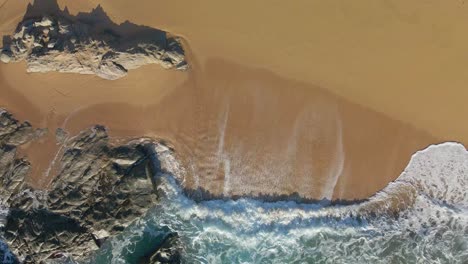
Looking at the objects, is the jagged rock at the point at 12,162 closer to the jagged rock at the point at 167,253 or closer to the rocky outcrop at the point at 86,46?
the rocky outcrop at the point at 86,46

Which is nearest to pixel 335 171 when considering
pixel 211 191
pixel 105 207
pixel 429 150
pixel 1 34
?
pixel 429 150

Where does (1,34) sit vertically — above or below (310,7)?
below

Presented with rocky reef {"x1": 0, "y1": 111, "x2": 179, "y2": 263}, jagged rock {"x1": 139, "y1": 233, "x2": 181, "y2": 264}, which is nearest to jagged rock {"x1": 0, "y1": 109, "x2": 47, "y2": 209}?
rocky reef {"x1": 0, "y1": 111, "x2": 179, "y2": 263}

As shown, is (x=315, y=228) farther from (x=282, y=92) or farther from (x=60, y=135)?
(x=60, y=135)

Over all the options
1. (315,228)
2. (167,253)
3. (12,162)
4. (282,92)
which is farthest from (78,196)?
(315,228)

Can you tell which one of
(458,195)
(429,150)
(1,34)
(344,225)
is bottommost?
(344,225)

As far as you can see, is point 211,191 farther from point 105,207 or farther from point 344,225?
point 344,225
